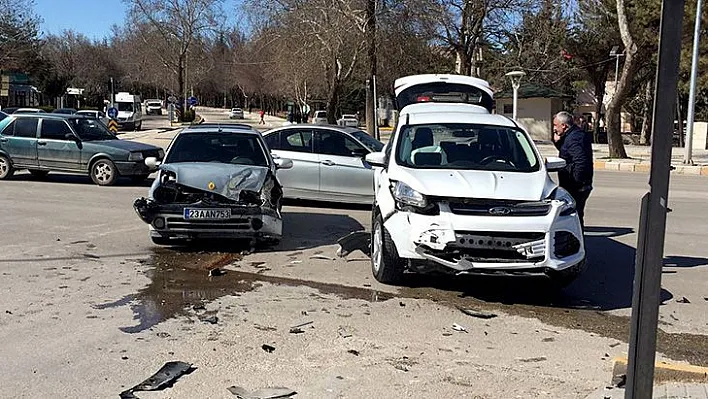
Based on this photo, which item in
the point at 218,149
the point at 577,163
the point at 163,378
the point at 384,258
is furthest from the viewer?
the point at 218,149

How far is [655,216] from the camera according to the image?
301cm

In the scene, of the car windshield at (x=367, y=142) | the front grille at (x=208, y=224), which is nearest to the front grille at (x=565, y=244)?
the front grille at (x=208, y=224)

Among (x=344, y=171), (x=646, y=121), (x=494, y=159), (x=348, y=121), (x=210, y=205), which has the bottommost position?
(x=210, y=205)

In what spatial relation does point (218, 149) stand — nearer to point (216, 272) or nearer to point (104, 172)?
point (216, 272)

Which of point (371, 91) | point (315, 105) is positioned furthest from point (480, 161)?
point (315, 105)

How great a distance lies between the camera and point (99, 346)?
5742 mm

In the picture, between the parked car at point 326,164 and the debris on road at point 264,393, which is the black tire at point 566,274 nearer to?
the debris on road at point 264,393

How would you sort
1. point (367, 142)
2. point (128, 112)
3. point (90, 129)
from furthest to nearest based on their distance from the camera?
point (128, 112)
point (90, 129)
point (367, 142)

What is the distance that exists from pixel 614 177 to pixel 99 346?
20.0 m

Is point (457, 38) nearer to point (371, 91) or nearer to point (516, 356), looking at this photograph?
point (371, 91)

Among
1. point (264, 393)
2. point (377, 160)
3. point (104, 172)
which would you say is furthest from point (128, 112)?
point (264, 393)

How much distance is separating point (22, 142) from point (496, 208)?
13.8 meters

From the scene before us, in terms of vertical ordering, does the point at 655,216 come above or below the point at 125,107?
below

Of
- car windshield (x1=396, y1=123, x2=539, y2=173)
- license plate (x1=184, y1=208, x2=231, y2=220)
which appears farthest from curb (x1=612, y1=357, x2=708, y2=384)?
license plate (x1=184, y1=208, x2=231, y2=220)
